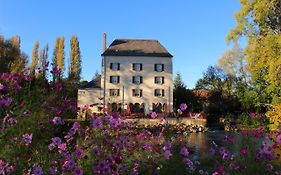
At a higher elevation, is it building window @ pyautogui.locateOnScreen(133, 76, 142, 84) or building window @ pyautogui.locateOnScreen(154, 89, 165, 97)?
building window @ pyautogui.locateOnScreen(133, 76, 142, 84)

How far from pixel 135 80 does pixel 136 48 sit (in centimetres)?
480

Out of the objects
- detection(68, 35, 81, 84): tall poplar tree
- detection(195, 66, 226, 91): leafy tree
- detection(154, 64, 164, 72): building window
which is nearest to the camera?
detection(154, 64, 164, 72): building window

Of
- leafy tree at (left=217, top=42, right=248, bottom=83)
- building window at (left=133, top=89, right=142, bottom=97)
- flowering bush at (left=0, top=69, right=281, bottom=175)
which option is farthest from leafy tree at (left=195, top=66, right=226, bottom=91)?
flowering bush at (left=0, top=69, right=281, bottom=175)

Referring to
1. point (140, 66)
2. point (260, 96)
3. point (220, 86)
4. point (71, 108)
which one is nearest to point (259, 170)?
point (71, 108)

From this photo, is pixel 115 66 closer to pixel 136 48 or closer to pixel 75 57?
pixel 136 48

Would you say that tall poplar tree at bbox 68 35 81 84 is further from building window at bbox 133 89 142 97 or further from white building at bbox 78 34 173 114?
building window at bbox 133 89 142 97

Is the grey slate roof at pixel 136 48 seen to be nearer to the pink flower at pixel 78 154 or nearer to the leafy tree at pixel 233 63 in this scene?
the leafy tree at pixel 233 63

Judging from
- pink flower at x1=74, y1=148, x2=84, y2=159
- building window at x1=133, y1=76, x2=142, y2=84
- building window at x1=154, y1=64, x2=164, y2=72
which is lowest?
pink flower at x1=74, y1=148, x2=84, y2=159

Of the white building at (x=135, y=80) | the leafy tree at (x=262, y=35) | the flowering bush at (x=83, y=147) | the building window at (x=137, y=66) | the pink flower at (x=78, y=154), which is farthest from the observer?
the building window at (x=137, y=66)

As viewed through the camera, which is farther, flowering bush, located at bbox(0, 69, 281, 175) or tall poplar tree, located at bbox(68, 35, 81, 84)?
tall poplar tree, located at bbox(68, 35, 81, 84)

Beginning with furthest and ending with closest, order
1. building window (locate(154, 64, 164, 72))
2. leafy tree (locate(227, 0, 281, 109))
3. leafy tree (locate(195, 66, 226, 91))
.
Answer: leafy tree (locate(195, 66, 226, 91)) < building window (locate(154, 64, 164, 72)) < leafy tree (locate(227, 0, 281, 109))

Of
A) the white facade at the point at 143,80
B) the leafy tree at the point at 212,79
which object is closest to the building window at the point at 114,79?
the white facade at the point at 143,80

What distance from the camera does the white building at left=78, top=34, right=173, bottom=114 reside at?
169 feet

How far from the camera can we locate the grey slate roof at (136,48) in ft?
173
